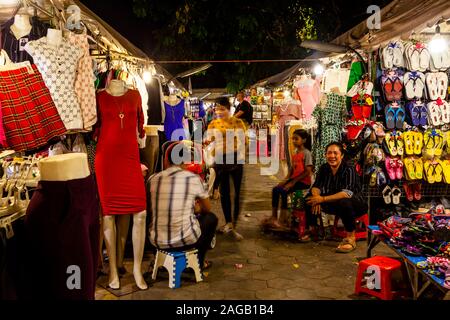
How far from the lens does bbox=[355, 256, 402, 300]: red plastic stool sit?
13.4ft

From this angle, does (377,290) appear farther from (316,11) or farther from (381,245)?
Result: (316,11)

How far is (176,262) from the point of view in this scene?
446 cm

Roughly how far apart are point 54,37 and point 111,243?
2.13 m

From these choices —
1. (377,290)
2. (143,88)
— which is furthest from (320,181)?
(143,88)

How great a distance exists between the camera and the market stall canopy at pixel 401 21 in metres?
4.59

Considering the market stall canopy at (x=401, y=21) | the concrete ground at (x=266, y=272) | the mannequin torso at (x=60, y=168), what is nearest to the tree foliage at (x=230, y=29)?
the market stall canopy at (x=401, y=21)

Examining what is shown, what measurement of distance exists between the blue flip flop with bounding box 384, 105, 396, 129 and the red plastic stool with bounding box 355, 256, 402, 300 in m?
2.42

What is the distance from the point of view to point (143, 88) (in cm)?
635

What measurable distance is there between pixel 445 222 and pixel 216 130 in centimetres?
353

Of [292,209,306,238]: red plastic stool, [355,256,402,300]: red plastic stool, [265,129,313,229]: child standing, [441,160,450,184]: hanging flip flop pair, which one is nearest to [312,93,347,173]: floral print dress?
[265,129,313,229]: child standing

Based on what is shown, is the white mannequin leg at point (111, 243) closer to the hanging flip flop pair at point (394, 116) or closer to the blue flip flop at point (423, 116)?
the hanging flip flop pair at point (394, 116)

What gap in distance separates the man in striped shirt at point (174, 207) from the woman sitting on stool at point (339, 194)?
2.16m

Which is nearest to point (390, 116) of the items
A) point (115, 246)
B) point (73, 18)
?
point (115, 246)

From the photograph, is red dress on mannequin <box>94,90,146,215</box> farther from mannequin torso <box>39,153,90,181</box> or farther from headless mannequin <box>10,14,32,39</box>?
mannequin torso <box>39,153,90,181</box>
